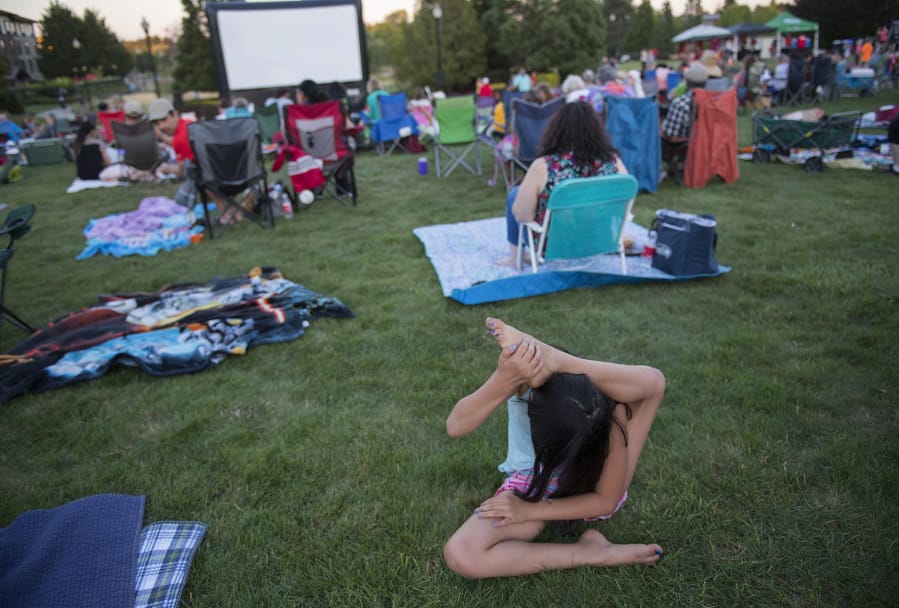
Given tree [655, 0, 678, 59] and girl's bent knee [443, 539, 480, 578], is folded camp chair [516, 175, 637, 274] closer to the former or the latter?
girl's bent knee [443, 539, 480, 578]

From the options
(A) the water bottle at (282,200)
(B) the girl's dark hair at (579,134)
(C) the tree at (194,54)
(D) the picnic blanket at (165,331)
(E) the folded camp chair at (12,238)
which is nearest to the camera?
(D) the picnic blanket at (165,331)

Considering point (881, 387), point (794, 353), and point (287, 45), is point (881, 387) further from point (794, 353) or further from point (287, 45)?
point (287, 45)

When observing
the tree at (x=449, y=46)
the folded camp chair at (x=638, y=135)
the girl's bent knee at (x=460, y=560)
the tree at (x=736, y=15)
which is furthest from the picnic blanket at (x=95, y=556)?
the tree at (x=736, y=15)

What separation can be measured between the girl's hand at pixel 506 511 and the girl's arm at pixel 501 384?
0.27 metres

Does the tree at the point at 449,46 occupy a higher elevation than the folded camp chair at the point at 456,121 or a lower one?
higher

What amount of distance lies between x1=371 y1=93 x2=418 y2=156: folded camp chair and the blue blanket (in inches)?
358

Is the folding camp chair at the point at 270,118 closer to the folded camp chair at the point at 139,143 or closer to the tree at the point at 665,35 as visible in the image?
the folded camp chair at the point at 139,143

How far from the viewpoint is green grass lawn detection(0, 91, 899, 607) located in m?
1.71

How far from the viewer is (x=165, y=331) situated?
3.45 m

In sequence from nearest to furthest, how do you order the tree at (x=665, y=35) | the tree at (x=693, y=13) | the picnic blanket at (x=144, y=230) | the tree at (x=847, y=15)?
the picnic blanket at (x=144, y=230) → the tree at (x=847, y=15) → the tree at (x=665, y=35) → the tree at (x=693, y=13)

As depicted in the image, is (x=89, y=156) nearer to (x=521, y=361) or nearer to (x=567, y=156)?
(x=567, y=156)

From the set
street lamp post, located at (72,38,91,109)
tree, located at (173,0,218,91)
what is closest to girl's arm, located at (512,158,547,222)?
street lamp post, located at (72,38,91,109)

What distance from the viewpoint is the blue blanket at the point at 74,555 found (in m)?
1.59

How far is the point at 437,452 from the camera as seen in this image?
2.29 meters
